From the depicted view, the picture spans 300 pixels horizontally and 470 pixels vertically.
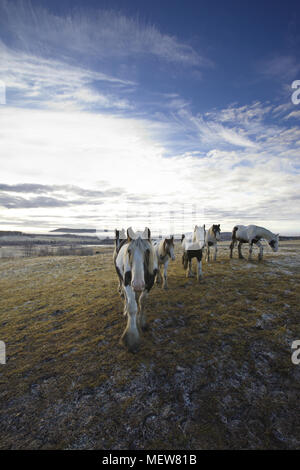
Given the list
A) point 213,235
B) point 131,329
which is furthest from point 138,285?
point 213,235

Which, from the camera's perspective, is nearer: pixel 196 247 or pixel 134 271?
pixel 134 271

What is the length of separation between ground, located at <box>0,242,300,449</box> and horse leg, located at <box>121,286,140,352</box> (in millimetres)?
300

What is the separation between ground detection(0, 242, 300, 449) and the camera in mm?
3717

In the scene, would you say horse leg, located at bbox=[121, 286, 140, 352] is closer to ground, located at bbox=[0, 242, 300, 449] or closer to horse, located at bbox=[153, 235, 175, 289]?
ground, located at bbox=[0, 242, 300, 449]

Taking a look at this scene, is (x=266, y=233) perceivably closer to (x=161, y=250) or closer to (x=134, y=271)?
(x=161, y=250)

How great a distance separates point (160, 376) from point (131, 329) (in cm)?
155

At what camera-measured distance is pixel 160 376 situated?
5016 mm

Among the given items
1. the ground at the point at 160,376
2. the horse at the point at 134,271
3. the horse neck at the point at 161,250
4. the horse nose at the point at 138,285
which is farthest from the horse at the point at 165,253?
the horse nose at the point at 138,285

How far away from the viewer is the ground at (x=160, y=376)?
3.72m

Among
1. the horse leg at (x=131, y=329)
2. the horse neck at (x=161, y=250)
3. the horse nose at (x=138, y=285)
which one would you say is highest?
the horse neck at (x=161, y=250)

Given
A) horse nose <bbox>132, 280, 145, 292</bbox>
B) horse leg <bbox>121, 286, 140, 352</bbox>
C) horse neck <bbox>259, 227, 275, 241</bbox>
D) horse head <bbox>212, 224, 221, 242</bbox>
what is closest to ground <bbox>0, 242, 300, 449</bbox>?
horse leg <bbox>121, 286, 140, 352</bbox>

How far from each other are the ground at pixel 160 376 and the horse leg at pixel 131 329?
0.98ft

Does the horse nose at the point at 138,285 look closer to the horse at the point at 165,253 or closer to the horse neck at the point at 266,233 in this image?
the horse at the point at 165,253
